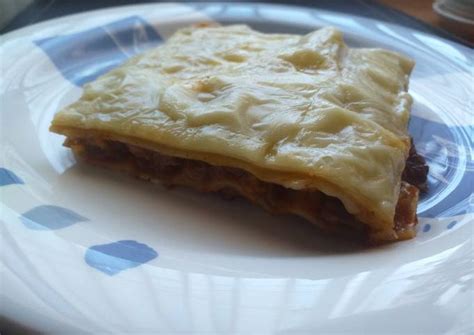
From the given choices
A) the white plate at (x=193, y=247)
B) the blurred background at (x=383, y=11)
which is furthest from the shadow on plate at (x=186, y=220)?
the blurred background at (x=383, y=11)

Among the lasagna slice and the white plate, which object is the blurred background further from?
the lasagna slice

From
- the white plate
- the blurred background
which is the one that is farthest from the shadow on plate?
the blurred background

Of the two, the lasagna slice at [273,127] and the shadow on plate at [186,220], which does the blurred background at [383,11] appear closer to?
the lasagna slice at [273,127]

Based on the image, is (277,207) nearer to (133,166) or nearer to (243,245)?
(243,245)

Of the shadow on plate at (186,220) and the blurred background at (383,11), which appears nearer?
the shadow on plate at (186,220)

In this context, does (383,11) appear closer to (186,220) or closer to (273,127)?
(273,127)

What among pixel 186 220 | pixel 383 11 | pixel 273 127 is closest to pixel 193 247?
pixel 186 220

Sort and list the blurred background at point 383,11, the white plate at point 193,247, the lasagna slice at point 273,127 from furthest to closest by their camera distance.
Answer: the blurred background at point 383,11
the lasagna slice at point 273,127
the white plate at point 193,247
